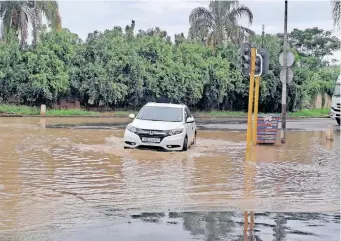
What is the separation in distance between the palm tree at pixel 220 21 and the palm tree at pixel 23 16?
12823mm

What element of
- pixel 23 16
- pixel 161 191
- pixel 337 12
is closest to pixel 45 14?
pixel 23 16

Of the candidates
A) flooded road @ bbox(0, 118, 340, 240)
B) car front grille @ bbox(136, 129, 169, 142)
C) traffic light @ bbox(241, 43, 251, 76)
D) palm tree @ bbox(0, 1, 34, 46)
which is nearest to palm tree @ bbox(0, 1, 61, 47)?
palm tree @ bbox(0, 1, 34, 46)

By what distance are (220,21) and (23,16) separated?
16.9 metres

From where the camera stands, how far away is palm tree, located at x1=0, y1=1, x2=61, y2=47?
41469mm

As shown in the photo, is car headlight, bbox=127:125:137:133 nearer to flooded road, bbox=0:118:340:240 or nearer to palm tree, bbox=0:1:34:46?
flooded road, bbox=0:118:340:240

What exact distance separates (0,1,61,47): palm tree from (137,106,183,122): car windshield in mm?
25301

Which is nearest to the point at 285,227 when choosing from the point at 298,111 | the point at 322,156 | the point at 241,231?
the point at 241,231

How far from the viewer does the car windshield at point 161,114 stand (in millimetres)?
18312

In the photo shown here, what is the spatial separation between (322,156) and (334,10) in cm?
897

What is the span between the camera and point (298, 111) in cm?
5412

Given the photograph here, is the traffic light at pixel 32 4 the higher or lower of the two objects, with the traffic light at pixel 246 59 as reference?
higher

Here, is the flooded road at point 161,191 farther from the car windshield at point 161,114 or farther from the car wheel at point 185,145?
the car windshield at point 161,114

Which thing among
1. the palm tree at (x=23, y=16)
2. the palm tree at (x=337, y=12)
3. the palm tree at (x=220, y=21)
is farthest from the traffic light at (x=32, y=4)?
the palm tree at (x=337, y=12)

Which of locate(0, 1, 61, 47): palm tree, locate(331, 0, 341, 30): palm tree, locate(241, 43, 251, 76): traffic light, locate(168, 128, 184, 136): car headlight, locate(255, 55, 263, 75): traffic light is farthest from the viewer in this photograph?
locate(0, 1, 61, 47): palm tree
